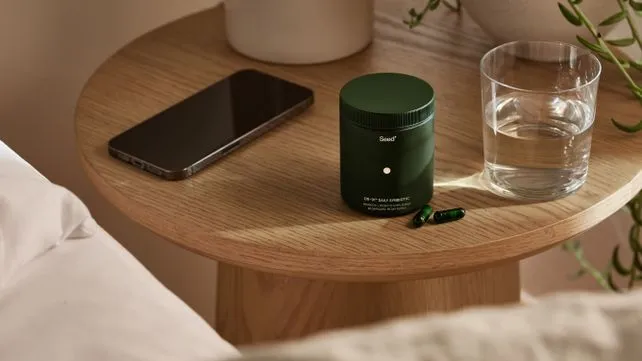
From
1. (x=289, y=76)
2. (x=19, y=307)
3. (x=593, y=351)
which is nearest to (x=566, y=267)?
(x=289, y=76)

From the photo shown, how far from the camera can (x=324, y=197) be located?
76cm

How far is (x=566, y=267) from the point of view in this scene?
1.48m

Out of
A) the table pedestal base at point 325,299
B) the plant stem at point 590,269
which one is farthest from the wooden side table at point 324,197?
the plant stem at point 590,269

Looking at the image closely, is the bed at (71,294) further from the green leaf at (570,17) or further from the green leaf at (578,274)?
the green leaf at (578,274)

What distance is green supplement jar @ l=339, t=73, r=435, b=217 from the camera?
697 millimetres

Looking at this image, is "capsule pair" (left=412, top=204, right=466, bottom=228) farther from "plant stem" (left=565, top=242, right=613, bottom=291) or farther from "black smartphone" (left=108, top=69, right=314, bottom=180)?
"plant stem" (left=565, top=242, right=613, bottom=291)

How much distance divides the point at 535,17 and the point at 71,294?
0.45 meters

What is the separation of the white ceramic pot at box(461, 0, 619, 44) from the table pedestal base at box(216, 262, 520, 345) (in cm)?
20

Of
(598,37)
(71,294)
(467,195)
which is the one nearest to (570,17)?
(598,37)

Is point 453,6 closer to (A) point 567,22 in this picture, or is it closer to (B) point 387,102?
(A) point 567,22

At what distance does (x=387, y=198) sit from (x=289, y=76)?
0.24m

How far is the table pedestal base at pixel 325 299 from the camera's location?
2.91ft

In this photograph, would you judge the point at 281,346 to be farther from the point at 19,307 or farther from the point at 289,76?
the point at 289,76

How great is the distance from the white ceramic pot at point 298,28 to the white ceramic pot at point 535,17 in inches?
4.4
